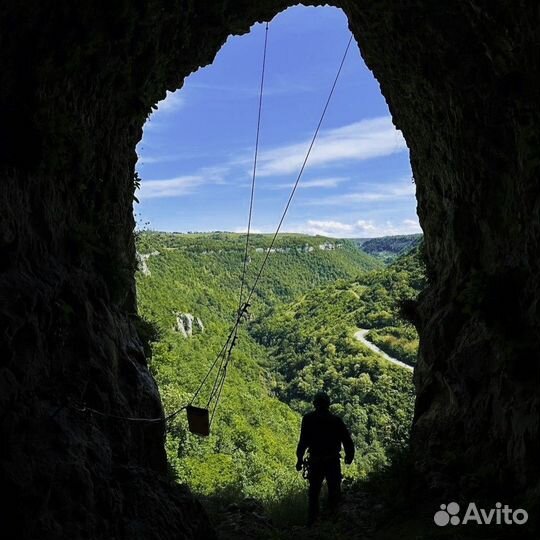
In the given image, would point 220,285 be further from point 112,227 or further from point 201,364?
point 112,227

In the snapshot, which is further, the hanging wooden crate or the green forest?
the green forest

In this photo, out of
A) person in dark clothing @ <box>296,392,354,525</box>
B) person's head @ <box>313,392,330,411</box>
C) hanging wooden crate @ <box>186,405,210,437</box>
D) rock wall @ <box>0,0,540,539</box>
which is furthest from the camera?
person in dark clothing @ <box>296,392,354,525</box>

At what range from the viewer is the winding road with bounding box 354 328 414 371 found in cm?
8655

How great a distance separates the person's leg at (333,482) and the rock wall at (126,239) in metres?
1.45

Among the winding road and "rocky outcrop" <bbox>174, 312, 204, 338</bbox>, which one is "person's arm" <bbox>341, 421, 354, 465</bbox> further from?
the winding road

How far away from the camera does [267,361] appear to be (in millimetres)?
111125

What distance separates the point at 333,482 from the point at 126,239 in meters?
6.59

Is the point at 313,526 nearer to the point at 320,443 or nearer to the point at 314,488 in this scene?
the point at 314,488

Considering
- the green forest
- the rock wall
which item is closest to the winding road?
the green forest

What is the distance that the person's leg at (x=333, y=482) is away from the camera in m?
8.49

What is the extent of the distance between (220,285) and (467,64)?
141468 mm

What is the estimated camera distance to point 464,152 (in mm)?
8414

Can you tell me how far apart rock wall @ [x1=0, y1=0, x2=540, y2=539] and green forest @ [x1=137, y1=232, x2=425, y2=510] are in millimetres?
2999

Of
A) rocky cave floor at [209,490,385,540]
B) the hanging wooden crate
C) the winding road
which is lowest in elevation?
the winding road
